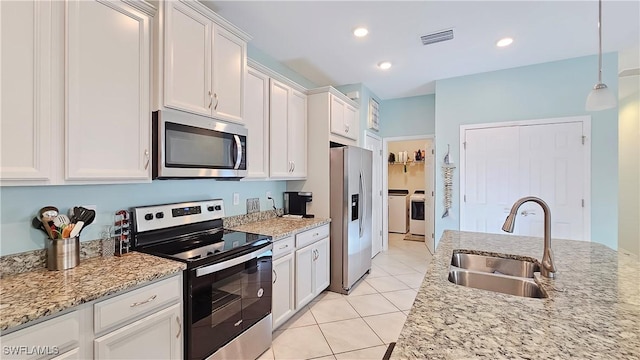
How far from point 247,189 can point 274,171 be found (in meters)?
0.34

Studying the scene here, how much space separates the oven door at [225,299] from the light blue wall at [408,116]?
3.45m

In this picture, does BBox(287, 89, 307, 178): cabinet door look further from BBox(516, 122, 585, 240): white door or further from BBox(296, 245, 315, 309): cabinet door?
BBox(516, 122, 585, 240): white door

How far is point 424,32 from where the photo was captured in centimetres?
264

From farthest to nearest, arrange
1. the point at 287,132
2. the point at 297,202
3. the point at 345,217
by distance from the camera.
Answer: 1. the point at 297,202
2. the point at 345,217
3. the point at 287,132

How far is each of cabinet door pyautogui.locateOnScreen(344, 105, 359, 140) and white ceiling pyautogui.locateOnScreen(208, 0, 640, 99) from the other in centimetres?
49

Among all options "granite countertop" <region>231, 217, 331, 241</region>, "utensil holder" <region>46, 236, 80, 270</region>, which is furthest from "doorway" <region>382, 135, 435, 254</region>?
"utensil holder" <region>46, 236, 80, 270</region>

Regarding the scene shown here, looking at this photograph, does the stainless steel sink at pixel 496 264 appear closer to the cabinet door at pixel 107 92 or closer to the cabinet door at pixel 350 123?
the cabinet door at pixel 107 92

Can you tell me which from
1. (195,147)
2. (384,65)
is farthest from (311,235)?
(384,65)

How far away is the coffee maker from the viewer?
10.8ft

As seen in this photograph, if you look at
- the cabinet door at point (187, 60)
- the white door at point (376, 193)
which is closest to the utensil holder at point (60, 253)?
the cabinet door at point (187, 60)

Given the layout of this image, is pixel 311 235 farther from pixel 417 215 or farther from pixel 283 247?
pixel 417 215

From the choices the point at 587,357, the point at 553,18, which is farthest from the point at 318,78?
the point at 587,357

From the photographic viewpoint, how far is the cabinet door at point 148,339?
4.10 ft

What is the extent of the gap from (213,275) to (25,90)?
49.8 inches
